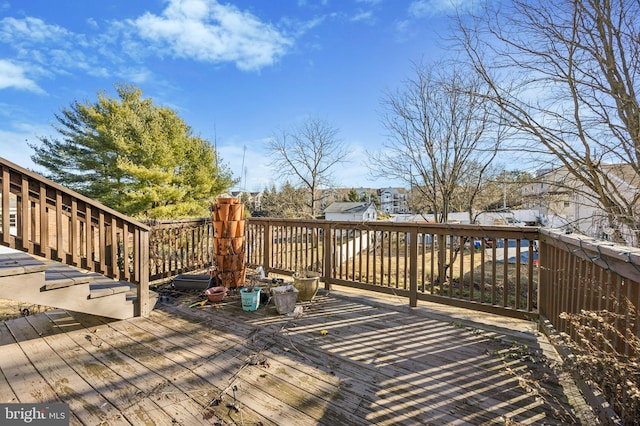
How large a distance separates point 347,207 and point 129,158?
66.4 feet

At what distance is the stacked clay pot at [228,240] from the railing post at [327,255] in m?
1.27

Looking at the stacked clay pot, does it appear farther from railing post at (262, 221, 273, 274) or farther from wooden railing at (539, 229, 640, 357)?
wooden railing at (539, 229, 640, 357)

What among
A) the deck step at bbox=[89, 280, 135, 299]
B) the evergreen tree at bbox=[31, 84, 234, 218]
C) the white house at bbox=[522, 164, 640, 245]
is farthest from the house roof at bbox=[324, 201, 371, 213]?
the deck step at bbox=[89, 280, 135, 299]

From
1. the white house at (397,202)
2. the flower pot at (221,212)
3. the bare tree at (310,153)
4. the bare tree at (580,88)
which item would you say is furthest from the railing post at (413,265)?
the bare tree at (310,153)

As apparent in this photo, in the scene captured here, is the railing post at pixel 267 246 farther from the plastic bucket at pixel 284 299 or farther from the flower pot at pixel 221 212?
the plastic bucket at pixel 284 299

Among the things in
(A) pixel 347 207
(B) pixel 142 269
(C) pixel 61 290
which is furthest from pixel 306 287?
(A) pixel 347 207

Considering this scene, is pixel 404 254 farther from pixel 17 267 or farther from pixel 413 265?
pixel 17 267

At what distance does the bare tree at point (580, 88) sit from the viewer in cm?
290

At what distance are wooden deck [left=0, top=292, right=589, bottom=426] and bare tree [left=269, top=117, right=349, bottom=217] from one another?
13.0 metres

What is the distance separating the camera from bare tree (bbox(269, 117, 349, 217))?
15547 millimetres

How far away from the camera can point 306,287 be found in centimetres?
357

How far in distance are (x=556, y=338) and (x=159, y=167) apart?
49.1 ft

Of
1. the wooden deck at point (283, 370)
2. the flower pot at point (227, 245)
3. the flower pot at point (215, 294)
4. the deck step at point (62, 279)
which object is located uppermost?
the flower pot at point (227, 245)

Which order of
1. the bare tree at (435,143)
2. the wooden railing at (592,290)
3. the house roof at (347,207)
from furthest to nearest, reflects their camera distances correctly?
the house roof at (347,207) → the bare tree at (435,143) → the wooden railing at (592,290)
